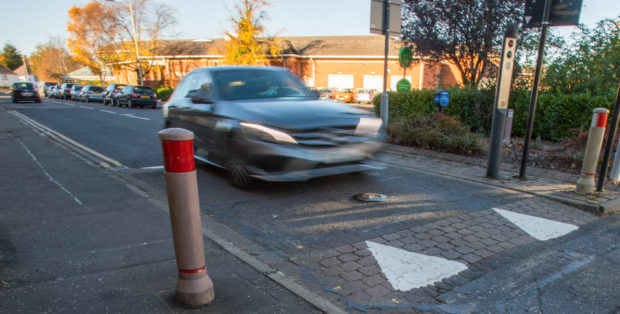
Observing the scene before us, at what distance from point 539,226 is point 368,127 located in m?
2.36

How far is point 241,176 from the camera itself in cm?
522

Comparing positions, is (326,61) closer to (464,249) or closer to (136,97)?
(136,97)

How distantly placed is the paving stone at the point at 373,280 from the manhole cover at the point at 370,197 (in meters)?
1.93

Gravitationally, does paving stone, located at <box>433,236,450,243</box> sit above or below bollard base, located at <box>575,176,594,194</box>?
below

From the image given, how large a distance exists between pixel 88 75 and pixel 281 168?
87.0 metres

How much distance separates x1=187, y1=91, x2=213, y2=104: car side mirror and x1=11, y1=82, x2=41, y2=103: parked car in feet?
101

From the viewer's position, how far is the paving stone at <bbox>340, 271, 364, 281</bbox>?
295 cm

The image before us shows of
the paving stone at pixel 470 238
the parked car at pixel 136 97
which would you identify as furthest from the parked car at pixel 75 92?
the paving stone at pixel 470 238

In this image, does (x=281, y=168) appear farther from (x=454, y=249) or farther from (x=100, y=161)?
(x=100, y=161)

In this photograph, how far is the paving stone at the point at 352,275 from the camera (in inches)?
116

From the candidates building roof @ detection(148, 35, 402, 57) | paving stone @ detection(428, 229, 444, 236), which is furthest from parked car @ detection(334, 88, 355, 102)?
paving stone @ detection(428, 229, 444, 236)

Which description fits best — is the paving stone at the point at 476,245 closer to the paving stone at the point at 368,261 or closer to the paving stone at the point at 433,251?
the paving stone at the point at 433,251

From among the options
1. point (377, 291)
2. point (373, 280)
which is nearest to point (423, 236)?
point (373, 280)

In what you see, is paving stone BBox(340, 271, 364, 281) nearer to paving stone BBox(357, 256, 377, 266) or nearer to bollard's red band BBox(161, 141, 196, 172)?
paving stone BBox(357, 256, 377, 266)
